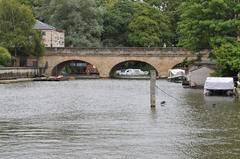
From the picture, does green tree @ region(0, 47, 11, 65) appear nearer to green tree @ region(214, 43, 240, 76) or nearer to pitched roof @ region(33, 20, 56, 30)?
pitched roof @ region(33, 20, 56, 30)

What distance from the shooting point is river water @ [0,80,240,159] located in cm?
2112

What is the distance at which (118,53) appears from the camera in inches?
3794

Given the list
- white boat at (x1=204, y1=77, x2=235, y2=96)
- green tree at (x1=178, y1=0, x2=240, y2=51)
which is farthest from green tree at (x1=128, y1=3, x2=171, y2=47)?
white boat at (x1=204, y1=77, x2=235, y2=96)

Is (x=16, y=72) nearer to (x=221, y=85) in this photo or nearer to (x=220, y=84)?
(x=220, y=84)

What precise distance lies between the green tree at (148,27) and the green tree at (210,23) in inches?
1775

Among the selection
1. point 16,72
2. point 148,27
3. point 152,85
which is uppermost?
point 148,27

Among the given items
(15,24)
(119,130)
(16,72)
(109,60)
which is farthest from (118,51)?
(119,130)

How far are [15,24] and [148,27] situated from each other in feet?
92.7

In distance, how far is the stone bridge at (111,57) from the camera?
311 ft

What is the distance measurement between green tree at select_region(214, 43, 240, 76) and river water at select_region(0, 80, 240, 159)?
441 inches

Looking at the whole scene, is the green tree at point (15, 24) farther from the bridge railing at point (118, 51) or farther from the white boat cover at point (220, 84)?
the white boat cover at point (220, 84)

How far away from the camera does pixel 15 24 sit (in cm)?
8744

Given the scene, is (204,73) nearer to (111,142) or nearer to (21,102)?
(21,102)

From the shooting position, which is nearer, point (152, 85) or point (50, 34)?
point (152, 85)
